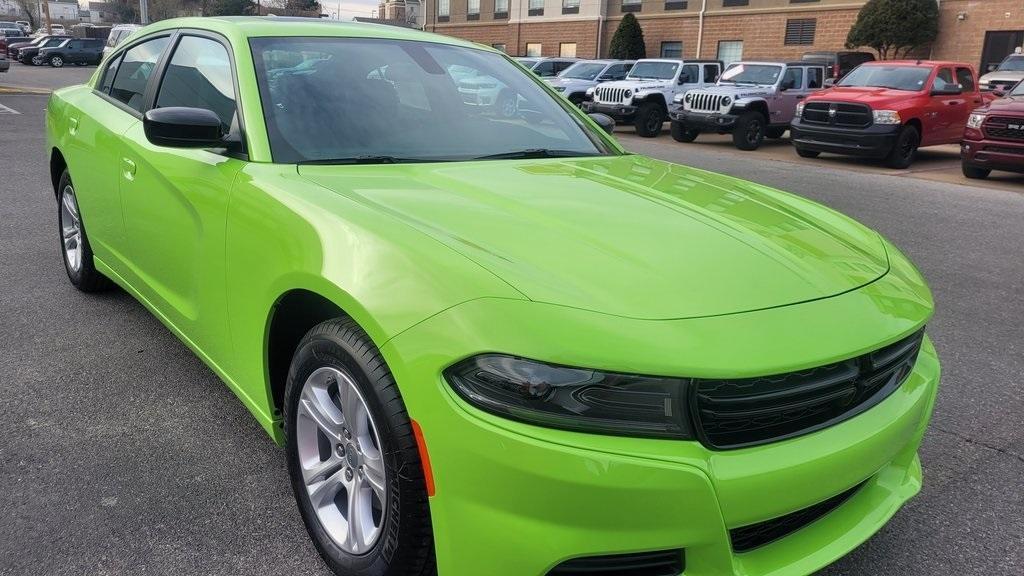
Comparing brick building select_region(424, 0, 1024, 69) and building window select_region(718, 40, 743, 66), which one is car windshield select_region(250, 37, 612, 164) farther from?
building window select_region(718, 40, 743, 66)

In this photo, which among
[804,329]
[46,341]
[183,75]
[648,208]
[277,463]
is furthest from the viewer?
[46,341]

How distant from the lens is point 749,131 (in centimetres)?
1611

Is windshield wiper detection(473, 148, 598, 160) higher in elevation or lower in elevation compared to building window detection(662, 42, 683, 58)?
lower

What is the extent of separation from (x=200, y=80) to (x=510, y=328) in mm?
2229

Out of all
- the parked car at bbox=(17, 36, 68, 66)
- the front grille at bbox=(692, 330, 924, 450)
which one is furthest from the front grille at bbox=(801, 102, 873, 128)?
the parked car at bbox=(17, 36, 68, 66)

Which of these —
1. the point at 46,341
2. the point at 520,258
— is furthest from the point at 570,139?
the point at 46,341

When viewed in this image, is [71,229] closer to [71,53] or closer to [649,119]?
[649,119]

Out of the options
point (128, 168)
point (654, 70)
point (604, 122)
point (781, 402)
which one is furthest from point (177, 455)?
point (654, 70)

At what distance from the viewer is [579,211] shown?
7.73 ft

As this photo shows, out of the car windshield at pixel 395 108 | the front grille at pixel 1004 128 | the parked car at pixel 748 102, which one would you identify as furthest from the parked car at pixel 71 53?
the car windshield at pixel 395 108

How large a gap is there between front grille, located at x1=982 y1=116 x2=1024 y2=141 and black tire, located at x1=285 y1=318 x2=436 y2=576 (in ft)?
39.6

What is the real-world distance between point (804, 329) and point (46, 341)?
148 inches

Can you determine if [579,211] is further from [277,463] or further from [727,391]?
[277,463]

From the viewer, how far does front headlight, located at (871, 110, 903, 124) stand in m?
13.1
